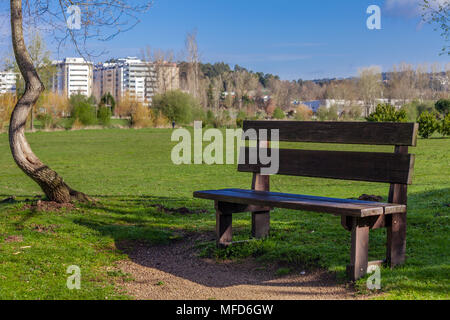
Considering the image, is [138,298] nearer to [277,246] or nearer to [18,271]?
[18,271]

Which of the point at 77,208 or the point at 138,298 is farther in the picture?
the point at 77,208

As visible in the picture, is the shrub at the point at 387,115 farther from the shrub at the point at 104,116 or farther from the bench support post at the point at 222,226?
the bench support post at the point at 222,226

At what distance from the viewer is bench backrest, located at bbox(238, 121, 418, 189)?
4883 mm

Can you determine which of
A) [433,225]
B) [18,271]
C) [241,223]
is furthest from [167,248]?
[433,225]

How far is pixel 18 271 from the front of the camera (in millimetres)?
4934

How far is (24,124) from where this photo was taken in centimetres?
741

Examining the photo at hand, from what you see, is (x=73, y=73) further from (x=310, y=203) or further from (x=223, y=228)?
(x=310, y=203)

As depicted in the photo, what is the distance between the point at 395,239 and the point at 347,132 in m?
1.11

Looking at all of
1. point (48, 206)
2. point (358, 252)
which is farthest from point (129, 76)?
point (358, 252)

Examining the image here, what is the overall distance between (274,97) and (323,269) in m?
106

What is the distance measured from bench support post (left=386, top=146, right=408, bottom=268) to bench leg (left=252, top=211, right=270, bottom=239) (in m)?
1.62

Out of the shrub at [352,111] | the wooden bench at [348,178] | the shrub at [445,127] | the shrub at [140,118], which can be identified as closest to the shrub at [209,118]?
the shrub at [140,118]

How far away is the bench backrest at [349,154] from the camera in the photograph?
16.0 feet

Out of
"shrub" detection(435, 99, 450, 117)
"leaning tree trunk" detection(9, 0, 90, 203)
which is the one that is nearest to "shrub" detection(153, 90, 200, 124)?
"shrub" detection(435, 99, 450, 117)
